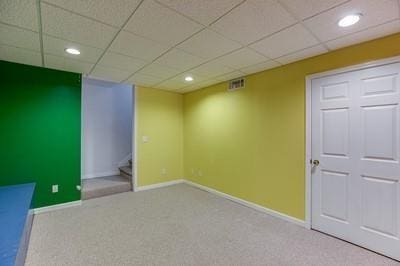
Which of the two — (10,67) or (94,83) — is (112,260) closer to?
(10,67)

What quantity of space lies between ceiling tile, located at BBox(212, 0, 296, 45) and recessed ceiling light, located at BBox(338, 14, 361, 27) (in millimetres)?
461

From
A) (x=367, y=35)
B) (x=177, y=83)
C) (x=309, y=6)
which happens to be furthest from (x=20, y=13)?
(x=367, y=35)

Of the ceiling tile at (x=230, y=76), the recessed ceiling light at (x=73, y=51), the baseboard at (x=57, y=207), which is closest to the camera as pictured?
the recessed ceiling light at (x=73, y=51)

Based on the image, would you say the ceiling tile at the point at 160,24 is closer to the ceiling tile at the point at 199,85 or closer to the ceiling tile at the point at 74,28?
the ceiling tile at the point at 74,28

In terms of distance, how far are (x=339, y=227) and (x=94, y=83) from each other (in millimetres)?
5813

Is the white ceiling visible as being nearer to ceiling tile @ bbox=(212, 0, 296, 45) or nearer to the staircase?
ceiling tile @ bbox=(212, 0, 296, 45)

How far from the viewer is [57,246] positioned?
7.53ft

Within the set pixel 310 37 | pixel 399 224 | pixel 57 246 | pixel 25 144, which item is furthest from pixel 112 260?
pixel 310 37

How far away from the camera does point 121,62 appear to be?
9.69 ft

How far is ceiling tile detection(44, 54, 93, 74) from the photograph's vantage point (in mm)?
2814

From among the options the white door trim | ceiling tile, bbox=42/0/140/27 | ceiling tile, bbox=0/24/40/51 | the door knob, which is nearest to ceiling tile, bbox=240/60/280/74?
the door knob

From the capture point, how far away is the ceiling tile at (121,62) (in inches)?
107

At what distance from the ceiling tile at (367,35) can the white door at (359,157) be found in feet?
1.15

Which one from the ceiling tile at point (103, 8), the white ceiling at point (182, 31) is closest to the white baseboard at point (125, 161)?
the white ceiling at point (182, 31)
